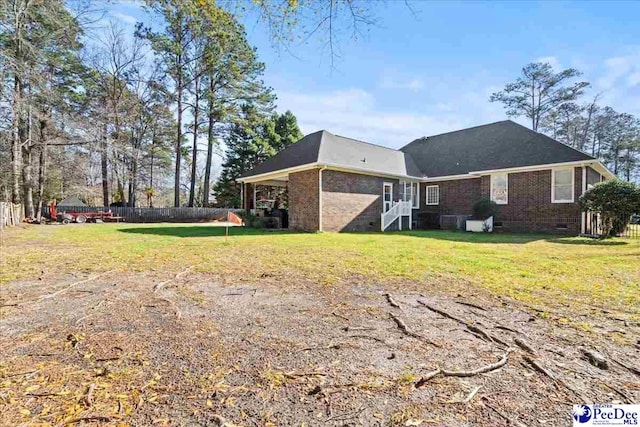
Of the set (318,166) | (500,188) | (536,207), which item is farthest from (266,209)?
(536,207)

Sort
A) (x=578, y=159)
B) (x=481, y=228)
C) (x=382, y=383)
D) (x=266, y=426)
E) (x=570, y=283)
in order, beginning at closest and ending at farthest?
(x=266, y=426) < (x=382, y=383) < (x=570, y=283) < (x=578, y=159) < (x=481, y=228)

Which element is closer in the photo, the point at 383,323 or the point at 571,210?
the point at 383,323

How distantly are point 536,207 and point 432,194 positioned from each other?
5546 mm

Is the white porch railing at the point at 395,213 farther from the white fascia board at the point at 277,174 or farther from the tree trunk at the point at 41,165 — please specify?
the tree trunk at the point at 41,165

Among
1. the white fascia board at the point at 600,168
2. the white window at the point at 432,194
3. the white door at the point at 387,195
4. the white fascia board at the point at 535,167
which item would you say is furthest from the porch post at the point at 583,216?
the white door at the point at 387,195

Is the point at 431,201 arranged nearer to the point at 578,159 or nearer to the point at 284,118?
the point at 578,159

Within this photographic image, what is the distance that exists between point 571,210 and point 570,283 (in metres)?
11.3

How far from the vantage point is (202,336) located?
2.79 meters

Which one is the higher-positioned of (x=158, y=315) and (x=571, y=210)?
(x=571, y=210)

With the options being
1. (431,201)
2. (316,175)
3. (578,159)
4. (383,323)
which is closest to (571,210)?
(578,159)

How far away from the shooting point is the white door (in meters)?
16.6

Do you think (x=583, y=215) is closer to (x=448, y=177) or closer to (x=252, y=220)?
(x=448, y=177)

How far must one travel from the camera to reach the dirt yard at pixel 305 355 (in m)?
1.77

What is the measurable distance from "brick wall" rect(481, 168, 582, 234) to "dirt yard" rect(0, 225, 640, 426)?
11723mm
